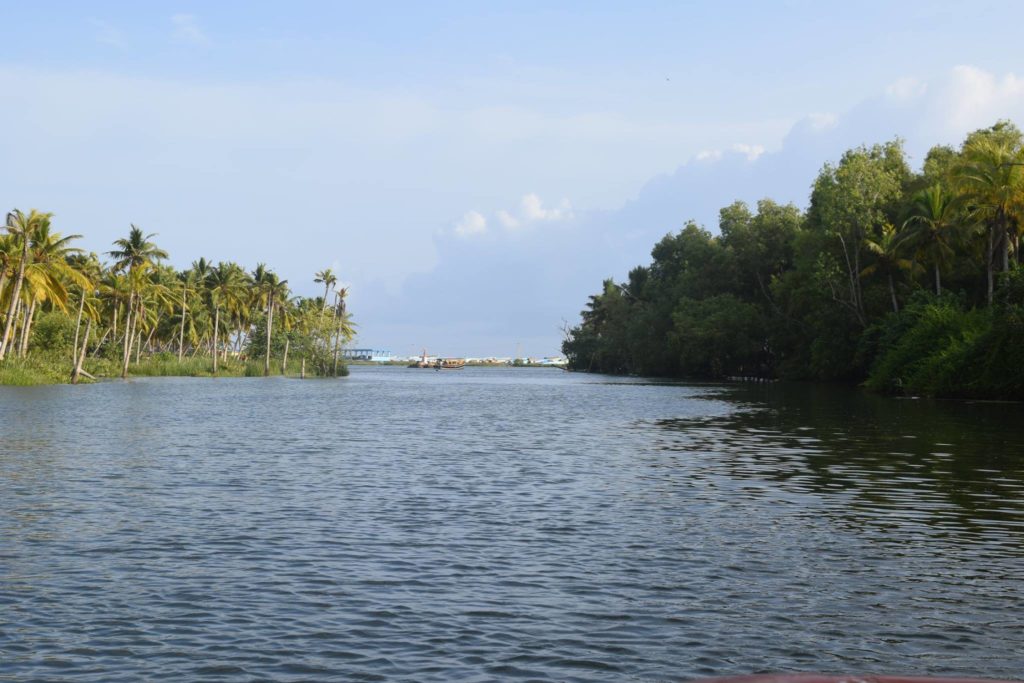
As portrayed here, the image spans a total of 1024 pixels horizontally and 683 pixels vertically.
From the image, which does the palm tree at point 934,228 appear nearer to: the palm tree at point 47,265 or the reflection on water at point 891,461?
the reflection on water at point 891,461

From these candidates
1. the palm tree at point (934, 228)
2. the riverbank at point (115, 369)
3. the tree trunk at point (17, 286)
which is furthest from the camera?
the riverbank at point (115, 369)

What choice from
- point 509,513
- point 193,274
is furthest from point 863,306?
point 193,274

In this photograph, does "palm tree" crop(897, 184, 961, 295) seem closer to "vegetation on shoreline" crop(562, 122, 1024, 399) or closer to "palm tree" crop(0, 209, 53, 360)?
"vegetation on shoreline" crop(562, 122, 1024, 399)

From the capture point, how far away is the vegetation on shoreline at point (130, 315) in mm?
81000

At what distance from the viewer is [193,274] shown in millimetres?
141125

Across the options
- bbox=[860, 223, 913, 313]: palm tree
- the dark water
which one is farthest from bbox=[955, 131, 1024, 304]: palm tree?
the dark water

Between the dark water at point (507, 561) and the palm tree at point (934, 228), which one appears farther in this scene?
the palm tree at point (934, 228)

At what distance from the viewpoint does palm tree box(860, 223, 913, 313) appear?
77.4 metres

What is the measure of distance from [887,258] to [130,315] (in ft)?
232

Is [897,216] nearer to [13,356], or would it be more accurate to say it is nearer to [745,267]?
[745,267]

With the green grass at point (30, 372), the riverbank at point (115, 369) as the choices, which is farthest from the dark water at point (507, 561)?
the riverbank at point (115, 369)

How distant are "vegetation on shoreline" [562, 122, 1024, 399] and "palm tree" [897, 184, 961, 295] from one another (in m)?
0.09

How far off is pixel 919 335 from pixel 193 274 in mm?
101255

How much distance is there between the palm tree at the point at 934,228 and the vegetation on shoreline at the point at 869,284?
9 centimetres
